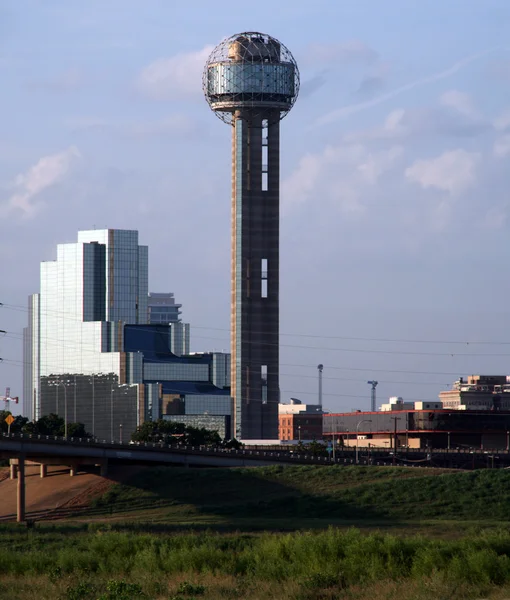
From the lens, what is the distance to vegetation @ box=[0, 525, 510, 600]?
53719mm

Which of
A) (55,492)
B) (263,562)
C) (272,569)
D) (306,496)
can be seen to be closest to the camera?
(272,569)

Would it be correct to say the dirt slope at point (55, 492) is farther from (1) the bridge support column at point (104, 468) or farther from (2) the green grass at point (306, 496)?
(2) the green grass at point (306, 496)

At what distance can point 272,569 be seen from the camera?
59906 millimetres

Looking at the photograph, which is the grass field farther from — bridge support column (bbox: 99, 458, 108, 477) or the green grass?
bridge support column (bbox: 99, 458, 108, 477)

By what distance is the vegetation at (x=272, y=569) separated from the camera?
176 feet

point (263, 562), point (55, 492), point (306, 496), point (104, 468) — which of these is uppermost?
point (263, 562)

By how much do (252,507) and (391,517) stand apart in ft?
66.4

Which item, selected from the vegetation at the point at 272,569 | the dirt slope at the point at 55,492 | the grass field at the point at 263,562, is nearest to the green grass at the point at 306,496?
the dirt slope at the point at 55,492

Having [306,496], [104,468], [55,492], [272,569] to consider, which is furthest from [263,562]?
[104,468]

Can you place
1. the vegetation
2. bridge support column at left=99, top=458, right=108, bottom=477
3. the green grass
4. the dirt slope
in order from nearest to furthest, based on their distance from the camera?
the vegetation, the green grass, the dirt slope, bridge support column at left=99, top=458, right=108, bottom=477

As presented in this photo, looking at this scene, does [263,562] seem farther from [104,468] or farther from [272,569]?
[104,468]

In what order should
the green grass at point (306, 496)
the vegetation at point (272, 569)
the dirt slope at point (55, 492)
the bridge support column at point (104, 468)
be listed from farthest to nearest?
1. the bridge support column at point (104, 468)
2. the dirt slope at point (55, 492)
3. the green grass at point (306, 496)
4. the vegetation at point (272, 569)

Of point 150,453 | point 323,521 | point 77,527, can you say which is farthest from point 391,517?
point 150,453

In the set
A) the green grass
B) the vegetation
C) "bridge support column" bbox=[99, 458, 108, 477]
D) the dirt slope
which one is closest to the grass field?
the vegetation
